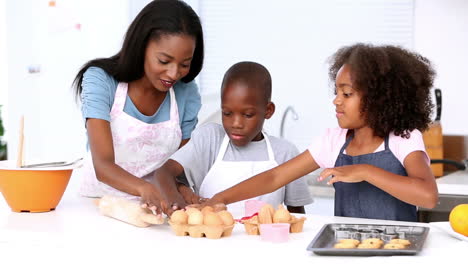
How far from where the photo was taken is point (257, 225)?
1.60 metres

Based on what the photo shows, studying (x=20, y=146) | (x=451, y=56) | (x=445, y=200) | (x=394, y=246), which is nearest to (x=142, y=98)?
(x=20, y=146)

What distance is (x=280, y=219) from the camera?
162 centimetres

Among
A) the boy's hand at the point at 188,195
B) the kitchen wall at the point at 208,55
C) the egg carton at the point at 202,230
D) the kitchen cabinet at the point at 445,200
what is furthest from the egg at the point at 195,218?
the kitchen wall at the point at 208,55

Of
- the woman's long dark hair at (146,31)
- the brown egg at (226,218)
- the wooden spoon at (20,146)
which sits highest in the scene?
the woman's long dark hair at (146,31)

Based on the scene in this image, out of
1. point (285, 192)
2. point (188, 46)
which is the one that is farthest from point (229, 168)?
point (188, 46)

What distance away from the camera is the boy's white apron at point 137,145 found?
2158 mm

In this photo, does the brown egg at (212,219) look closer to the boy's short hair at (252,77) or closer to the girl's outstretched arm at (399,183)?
the girl's outstretched arm at (399,183)

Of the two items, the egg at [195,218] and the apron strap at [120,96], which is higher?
the apron strap at [120,96]

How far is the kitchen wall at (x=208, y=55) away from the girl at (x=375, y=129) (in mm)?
1761

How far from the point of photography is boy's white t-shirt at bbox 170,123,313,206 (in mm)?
2211

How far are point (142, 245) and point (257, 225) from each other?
247 mm

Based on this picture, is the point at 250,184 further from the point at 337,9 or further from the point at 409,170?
the point at 337,9

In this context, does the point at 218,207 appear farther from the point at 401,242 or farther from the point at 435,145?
the point at 435,145

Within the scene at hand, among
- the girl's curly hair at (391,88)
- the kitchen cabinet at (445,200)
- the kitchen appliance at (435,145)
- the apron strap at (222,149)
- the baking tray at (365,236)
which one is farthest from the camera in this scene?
the kitchen appliance at (435,145)
